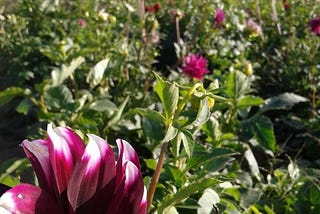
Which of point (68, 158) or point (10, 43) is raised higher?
point (68, 158)

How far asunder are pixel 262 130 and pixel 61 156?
106 centimetres

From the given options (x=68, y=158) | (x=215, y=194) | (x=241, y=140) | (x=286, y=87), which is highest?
(x=68, y=158)

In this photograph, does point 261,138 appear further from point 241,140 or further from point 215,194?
point 215,194

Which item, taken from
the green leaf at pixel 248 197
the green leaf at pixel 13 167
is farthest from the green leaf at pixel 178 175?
the green leaf at pixel 13 167

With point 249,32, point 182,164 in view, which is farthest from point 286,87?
point 182,164

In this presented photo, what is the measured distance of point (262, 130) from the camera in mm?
1586

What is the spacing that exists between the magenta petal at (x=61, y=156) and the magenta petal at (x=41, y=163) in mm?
18

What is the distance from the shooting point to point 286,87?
9.07 ft

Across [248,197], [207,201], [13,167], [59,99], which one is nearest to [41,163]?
[207,201]

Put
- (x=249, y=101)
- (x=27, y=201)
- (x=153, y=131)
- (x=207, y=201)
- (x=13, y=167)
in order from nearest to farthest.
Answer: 1. (x=27, y=201)
2. (x=207, y=201)
3. (x=13, y=167)
4. (x=153, y=131)
5. (x=249, y=101)

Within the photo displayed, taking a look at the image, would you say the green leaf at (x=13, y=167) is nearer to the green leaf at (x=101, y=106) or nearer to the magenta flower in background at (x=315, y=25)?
the green leaf at (x=101, y=106)

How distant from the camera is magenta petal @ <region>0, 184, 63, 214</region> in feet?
1.81

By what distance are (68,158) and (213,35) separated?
7.91ft

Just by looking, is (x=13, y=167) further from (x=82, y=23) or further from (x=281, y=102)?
(x=82, y=23)
